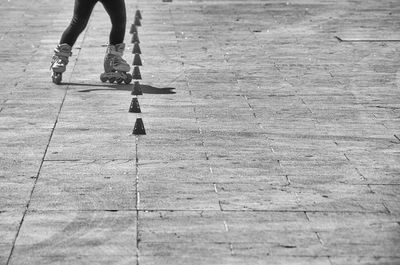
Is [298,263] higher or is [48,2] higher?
[298,263]

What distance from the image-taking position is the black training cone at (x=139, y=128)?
376 inches

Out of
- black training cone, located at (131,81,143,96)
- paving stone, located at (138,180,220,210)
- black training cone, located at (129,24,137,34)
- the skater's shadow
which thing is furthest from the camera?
black training cone, located at (129,24,137,34)

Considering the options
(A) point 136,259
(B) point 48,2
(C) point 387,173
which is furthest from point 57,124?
(B) point 48,2

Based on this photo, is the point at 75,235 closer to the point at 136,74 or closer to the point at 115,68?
the point at 115,68

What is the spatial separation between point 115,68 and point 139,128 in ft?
9.48

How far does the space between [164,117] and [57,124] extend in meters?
1.07

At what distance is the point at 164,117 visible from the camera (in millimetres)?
10430

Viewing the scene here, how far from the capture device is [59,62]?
40.2 feet

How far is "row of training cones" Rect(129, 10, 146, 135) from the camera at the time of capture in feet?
31.4

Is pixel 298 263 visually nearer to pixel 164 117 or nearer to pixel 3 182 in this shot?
pixel 3 182

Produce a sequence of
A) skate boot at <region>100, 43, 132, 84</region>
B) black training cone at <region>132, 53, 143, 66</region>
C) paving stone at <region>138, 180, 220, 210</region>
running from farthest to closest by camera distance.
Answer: black training cone at <region>132, 53, 143, 66</region>, skate boot at <region>100, 43, 132, 84</region>, paving stone at <region>138, 180, 220, 210</region>

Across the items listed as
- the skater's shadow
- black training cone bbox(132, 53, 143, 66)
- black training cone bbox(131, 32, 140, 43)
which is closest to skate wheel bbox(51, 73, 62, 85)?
the skater's shadow

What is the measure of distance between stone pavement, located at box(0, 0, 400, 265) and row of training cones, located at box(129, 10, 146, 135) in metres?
0.10

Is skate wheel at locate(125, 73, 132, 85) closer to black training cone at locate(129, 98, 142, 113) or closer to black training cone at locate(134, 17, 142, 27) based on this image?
black training cone at locate(129, 98, 142, 113)
